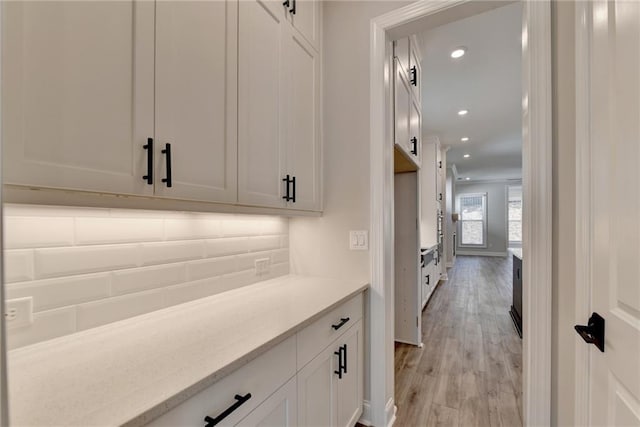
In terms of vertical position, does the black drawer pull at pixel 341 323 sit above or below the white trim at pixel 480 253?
above

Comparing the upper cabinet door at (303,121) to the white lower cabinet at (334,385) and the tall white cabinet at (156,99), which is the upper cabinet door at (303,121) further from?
the white lower cabinet at (334,385)

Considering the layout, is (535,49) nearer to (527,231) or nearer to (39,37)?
(527,231)

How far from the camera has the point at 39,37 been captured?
27.7 inches

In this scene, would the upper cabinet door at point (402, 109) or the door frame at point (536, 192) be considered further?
the upper cabinet door at point (402, 109)

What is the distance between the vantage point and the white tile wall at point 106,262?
2.94ft

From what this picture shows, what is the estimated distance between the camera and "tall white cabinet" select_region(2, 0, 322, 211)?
0.69m

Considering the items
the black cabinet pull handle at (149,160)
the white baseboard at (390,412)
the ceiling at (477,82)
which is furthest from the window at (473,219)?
the black cabinet pull handle at (149,160)

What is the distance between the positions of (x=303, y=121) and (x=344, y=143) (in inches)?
11.6

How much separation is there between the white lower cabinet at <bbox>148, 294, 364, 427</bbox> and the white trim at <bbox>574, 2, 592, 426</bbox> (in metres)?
0.92

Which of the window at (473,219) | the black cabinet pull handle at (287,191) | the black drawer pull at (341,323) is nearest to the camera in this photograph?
the black drawer pull at (341,323)

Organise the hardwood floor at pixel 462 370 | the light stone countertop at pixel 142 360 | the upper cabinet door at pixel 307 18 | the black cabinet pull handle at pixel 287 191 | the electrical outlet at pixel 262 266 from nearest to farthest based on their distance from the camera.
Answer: the light stone countertop at pixel 142 360 < the black cabinet pull handle at pixel 287 191 < the upper cabinet door at pixel 307 18 < the electrical outlet at pixel 262 266 < the hardwood floor at pixel 462 370

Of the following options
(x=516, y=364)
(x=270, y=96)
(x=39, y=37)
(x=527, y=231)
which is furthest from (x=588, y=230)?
(x=516, y=364)

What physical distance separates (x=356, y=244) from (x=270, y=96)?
3.13 ft

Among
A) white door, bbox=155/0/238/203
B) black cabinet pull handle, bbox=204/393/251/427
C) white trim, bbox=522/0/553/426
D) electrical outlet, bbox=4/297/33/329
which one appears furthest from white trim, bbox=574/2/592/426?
electrical outlet, bbox=4/297/33/329
